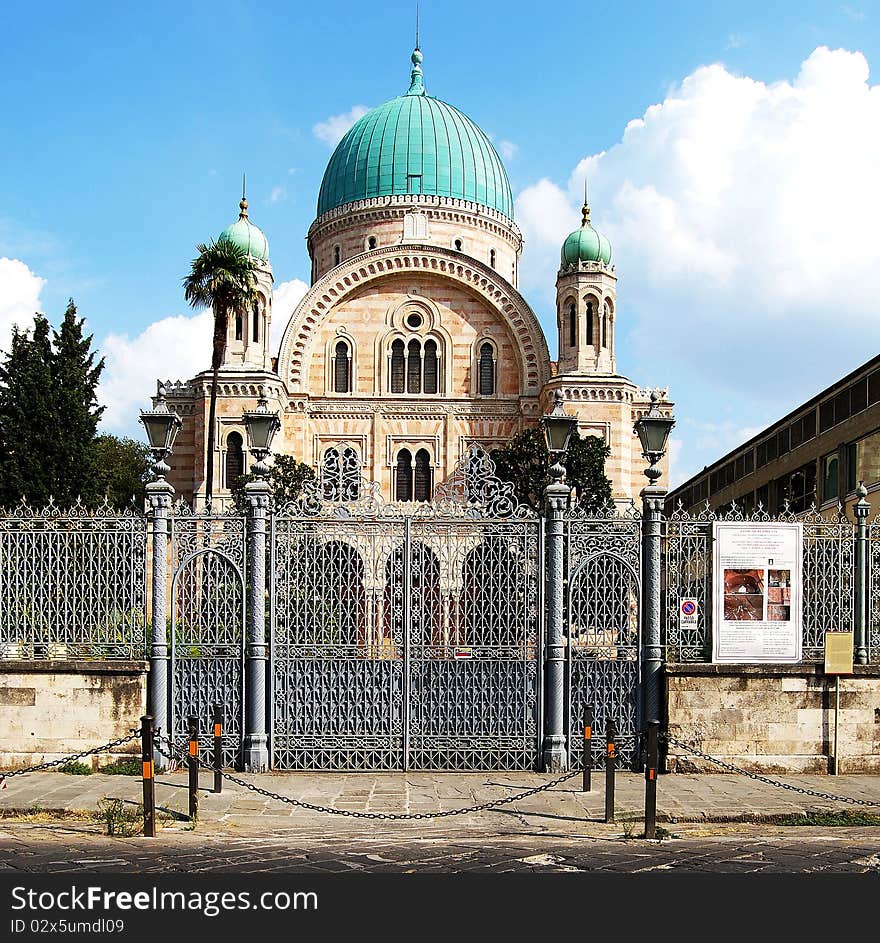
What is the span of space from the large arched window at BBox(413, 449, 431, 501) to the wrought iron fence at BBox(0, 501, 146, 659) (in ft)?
111

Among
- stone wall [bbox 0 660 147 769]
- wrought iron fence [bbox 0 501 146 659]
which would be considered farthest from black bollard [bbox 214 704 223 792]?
wrought iron fence [bbox 0 501 146 659]

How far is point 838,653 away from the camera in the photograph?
13.7m

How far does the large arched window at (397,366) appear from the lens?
158 feet

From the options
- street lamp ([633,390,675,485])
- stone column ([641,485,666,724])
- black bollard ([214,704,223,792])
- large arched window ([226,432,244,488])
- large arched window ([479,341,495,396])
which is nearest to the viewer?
black bollard ([214,704,223,792])

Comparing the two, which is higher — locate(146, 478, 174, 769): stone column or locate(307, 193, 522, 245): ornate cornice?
locate(307, 193, 522, 245): ornate cornice

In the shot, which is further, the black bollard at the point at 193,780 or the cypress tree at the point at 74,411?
the cypress tree at the point at 74,411

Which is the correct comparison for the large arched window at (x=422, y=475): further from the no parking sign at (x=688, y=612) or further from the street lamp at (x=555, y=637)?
the no parking sign at (x=688, y=612)

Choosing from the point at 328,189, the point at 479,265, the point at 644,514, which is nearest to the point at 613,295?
the point at 479,265

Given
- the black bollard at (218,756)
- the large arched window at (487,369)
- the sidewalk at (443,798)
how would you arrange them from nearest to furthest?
the sidewalk at (443,798), the black bollard at (218,756), the large arched window at (487,369)

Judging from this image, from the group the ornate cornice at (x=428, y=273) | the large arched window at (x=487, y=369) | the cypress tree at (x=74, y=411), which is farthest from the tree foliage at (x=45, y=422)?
the large arched window at (x=487, y=369)

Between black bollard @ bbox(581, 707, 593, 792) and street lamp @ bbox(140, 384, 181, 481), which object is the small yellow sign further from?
street lamp @ bbox(140, 384, 181, 481)

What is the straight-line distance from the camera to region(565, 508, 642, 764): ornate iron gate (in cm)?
1395

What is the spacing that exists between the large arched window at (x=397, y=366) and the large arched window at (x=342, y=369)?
6.09ft
